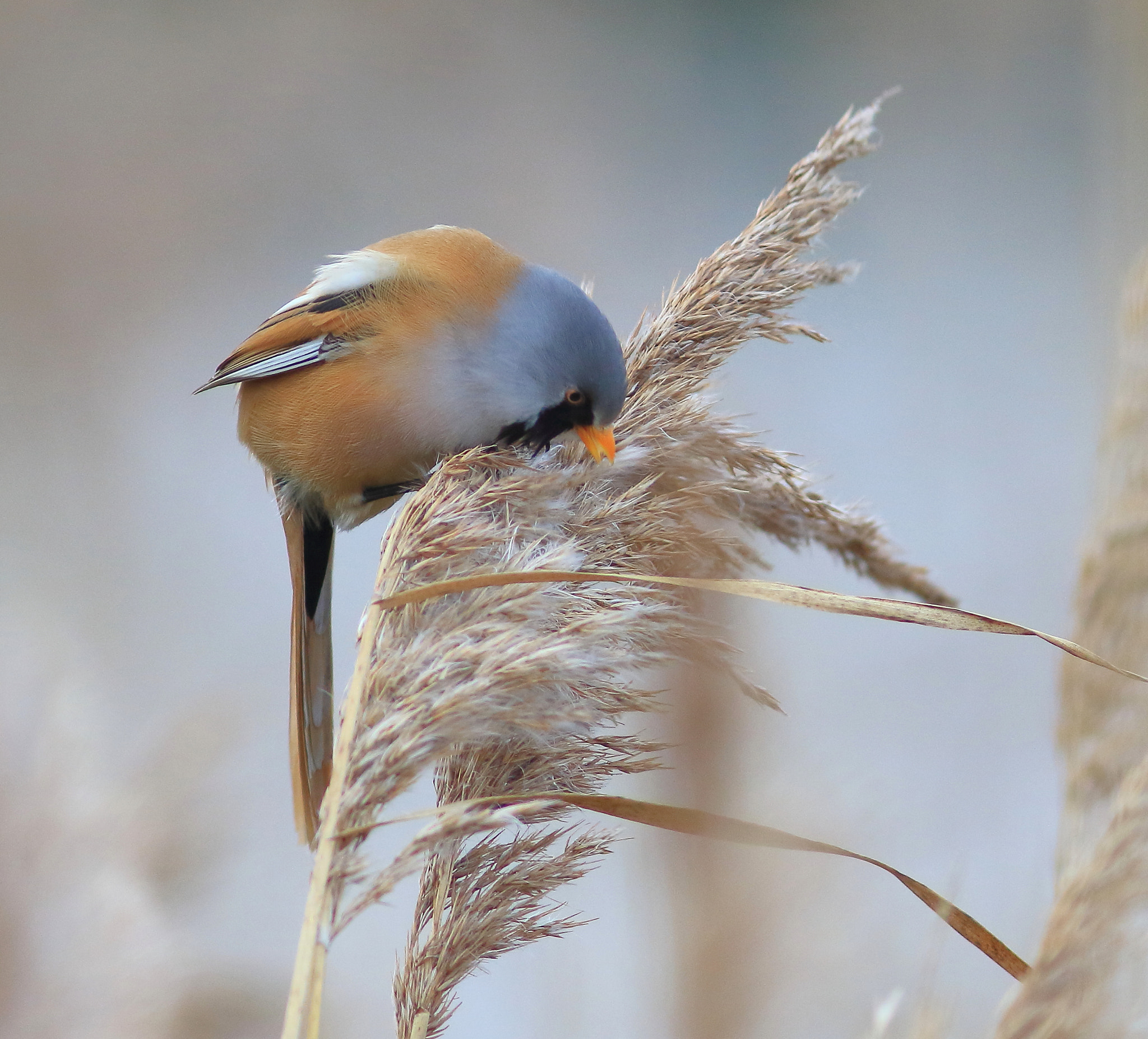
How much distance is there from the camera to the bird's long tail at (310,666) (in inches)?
54.0

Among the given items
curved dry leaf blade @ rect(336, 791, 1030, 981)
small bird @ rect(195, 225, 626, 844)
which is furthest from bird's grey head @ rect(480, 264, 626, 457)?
curved dry leaf blade @ rect(336, 791, 1030, 981)

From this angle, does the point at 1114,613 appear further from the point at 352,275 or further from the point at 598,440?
the point at 352,275

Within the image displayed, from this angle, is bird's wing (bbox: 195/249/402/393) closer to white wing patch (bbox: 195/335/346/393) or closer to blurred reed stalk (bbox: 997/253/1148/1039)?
white wing patch (bbox: 195/335/346/393)

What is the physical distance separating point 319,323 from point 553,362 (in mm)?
517

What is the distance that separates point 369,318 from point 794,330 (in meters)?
0.82

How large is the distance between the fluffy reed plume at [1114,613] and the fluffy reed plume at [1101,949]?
18 centimetres

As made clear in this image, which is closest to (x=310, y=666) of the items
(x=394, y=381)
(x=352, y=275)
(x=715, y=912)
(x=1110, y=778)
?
(x=394, y=381)

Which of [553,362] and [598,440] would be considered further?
[553,362]

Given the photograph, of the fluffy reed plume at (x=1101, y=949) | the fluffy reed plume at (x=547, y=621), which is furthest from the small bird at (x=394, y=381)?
the fluffy reed plume at (x=1101, y=949)

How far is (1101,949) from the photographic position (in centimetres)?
73

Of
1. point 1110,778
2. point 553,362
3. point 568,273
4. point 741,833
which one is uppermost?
point 568,273

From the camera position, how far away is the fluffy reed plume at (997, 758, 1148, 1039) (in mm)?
684

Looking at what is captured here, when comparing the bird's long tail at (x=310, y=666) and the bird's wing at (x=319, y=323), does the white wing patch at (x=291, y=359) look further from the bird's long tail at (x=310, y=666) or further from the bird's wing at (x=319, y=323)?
the bird's long tail at (x=310, y=666)

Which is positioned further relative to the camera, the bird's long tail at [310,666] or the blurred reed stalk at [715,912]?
the bird's long tail at [310,666]
